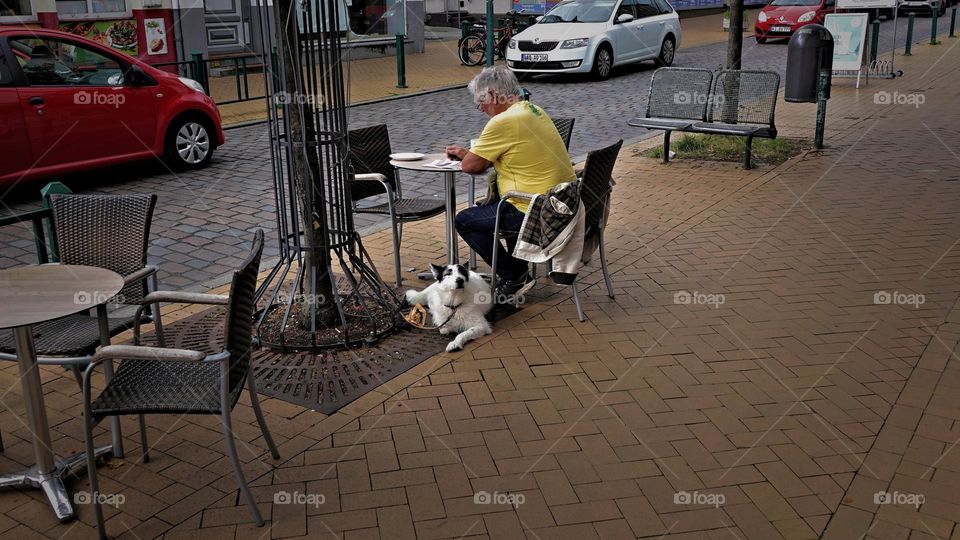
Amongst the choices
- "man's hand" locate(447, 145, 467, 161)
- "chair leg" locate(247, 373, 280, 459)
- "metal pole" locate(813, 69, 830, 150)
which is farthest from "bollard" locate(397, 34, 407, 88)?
"chair leg" locate(247, 373, 280, 459)

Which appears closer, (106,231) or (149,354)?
(149,354)

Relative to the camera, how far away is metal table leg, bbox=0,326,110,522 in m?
3.90

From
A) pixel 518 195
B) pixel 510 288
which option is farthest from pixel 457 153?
pixel 510 288

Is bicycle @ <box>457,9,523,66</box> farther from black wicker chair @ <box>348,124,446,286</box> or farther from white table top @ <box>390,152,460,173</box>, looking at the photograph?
white table top @ <box>390,152,460,173</box>

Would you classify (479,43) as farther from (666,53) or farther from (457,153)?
(457,153)

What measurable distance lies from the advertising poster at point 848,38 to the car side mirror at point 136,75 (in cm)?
1242

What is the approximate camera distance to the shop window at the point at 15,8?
611 inches

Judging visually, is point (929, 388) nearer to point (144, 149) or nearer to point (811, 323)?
point (811, 323)

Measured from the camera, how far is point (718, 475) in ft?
13.8

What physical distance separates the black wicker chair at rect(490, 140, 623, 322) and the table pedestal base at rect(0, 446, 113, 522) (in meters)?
2.88

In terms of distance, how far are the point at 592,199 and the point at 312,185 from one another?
189 cm

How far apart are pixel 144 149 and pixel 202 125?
3.00ft

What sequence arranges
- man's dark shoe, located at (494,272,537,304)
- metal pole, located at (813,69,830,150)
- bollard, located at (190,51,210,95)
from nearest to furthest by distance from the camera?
man's dark shoe, located at (494,272,537,304), metal pole, located at (813,69,830,150), bollard, located at (190,51,210,95)

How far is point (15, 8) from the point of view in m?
15.7
